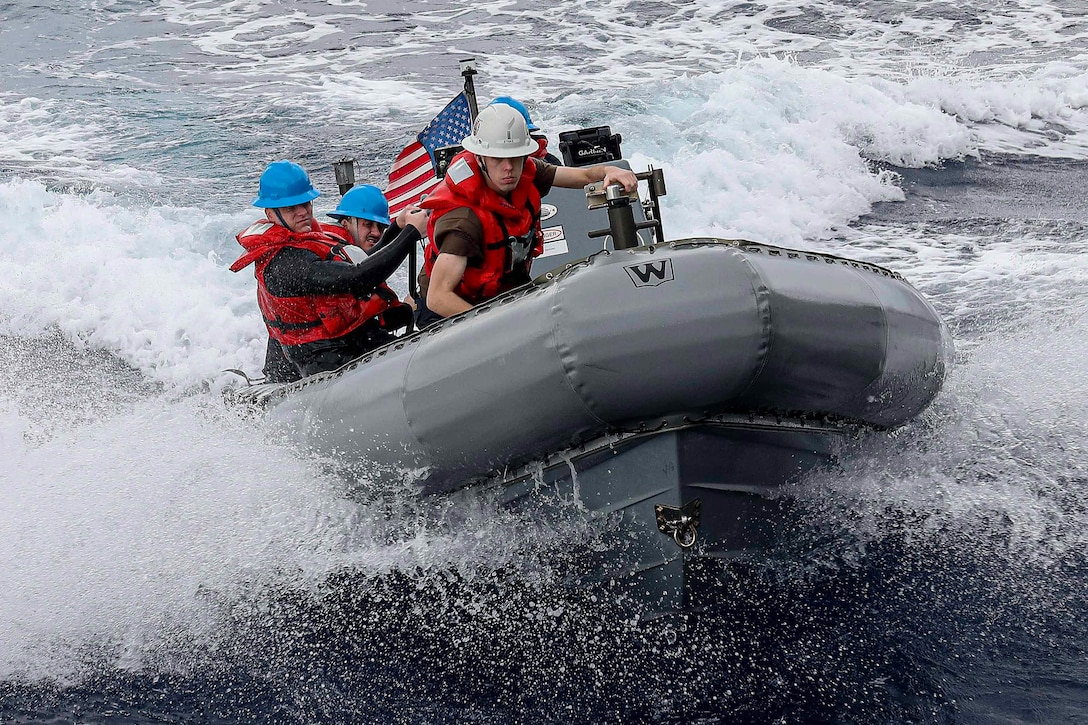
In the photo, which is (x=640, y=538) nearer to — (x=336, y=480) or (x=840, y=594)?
(x=840, y=594)

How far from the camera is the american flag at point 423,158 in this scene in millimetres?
5918

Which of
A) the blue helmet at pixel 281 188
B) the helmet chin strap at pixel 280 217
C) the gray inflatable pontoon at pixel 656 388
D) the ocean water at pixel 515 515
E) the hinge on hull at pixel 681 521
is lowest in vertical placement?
the ocean water at pixel 515 515

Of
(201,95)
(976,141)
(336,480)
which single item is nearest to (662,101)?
(976,141)

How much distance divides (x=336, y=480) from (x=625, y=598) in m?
1.14

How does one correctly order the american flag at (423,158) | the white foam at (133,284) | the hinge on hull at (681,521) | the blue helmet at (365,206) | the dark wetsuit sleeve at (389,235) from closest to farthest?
the hinge on hull at (681,521), the dark wetsuit sleeve at (389,235), the blue helmet at (365,206), the american flag at (423,158), the white foam at (133,284)

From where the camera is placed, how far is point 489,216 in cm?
348

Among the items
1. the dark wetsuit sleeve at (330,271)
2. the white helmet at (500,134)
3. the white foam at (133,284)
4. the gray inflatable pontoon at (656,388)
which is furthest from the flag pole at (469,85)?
the gray inflatable pontoon at (656,388)

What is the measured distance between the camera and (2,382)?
6.18m

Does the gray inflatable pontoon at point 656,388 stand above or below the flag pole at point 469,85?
below

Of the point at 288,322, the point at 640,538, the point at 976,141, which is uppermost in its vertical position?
the point at 288,322

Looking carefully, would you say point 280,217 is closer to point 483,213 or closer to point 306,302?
point 306,302

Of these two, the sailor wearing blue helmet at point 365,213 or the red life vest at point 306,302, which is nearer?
the red life vest at point 306,302

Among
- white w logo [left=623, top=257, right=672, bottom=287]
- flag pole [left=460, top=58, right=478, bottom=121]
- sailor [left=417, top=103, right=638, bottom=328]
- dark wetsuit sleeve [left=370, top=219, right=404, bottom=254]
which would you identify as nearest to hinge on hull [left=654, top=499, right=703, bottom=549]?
white w logo [left=623, top=257, right=672, bottom=287]

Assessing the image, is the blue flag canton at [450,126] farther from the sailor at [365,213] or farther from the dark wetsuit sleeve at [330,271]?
the dark wetsuit sleeve at [330,271]
